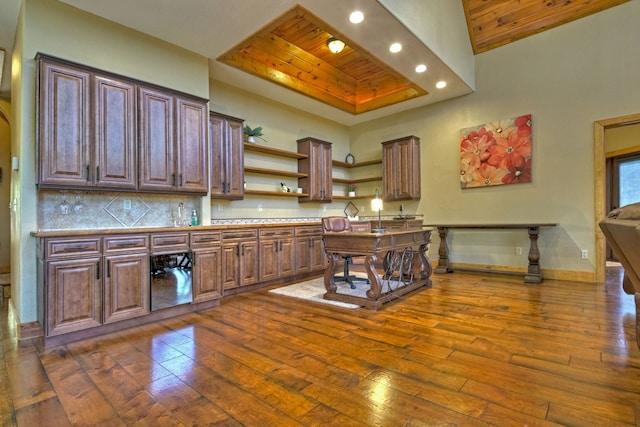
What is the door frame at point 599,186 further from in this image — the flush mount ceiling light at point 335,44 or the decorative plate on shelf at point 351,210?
the decorative plate on shelf at point 351,210

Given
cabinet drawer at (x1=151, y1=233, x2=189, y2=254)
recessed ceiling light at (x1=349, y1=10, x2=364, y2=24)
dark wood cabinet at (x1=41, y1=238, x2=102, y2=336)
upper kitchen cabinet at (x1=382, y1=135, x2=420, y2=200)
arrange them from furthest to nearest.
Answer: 1. upper kitchen cabinet at (x1=382, y1=135, x2=420, y2=200)
2. recessed ceiling light at (x1=349, y1=10, x2=364, y2=24)
3. cabinet drawer at (x1=151, y1=233, x2=189, y2=254)
4. dark wood cabinet at (x1=41, y1=238, x2=102, y2=336)

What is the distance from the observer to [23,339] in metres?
2.67

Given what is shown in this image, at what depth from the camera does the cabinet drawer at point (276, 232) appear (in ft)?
14.6

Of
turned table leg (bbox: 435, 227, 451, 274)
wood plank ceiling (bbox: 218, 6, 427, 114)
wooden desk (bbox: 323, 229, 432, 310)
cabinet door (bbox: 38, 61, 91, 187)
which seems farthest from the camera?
turned table leg (bbox: 435, 227, 451, 274)

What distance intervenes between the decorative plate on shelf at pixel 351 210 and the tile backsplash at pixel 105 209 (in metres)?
3.89

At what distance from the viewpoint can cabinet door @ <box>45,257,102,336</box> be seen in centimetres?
249

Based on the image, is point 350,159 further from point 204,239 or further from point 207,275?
point 207,275

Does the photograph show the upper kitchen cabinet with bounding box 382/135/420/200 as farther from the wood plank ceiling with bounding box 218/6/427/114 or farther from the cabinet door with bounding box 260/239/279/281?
the cabinet door with bounding box 260/239/279/281

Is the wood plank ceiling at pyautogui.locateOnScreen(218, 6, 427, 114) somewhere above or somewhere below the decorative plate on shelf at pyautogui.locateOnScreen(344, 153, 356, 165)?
above

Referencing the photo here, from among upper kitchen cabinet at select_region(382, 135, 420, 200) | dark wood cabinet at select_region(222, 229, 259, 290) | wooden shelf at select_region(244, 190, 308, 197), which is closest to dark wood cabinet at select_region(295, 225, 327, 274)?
wooden shelf at select_region(244, 190, 308, 197)

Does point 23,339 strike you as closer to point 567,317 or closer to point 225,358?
point 225,358

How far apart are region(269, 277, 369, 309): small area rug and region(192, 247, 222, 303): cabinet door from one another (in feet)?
2.92

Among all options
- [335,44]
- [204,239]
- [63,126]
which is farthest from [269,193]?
[63,126]

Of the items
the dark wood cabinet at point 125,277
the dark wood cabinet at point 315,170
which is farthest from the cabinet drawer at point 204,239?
the dark wood cabinet at point 315,170
